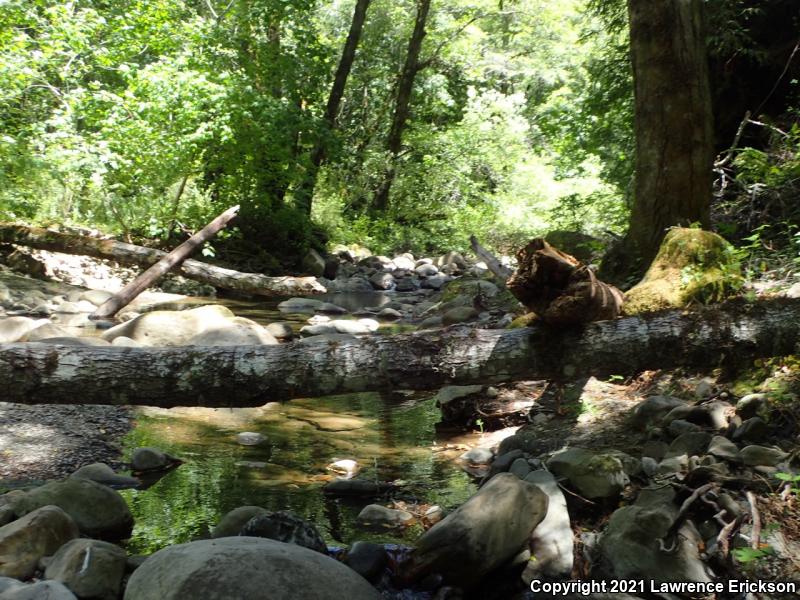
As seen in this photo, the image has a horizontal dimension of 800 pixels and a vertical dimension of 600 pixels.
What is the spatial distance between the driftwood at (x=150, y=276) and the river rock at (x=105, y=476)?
5.98 m

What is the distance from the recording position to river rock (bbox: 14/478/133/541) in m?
3.24

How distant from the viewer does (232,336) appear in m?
7.36

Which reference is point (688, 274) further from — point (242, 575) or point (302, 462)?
point (242, 575)

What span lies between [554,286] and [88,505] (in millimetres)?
2499

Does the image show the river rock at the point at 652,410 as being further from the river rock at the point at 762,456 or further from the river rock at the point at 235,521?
the river rock at the point at 235,521

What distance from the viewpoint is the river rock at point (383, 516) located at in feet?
11.7

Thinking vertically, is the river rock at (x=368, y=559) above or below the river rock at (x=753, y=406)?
below

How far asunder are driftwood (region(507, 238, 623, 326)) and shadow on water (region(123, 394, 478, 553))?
1.19 metres

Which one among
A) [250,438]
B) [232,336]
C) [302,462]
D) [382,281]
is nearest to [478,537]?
[302,462]

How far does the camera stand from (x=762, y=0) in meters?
7.96

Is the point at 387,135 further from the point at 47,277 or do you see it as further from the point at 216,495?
the point at 216,495

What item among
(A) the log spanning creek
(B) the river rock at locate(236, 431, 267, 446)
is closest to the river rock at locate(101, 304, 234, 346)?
(A) the log spanning creek

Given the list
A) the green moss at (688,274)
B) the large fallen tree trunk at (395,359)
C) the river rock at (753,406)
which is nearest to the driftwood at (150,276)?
the large fallen tree trunk at (395,359)

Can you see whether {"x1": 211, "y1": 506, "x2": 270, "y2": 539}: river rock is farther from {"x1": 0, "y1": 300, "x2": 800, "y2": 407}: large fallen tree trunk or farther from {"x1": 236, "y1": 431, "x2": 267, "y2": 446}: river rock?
{"x1": 236, "y1": 431, "x2": 267, "y2": 446}: river rock
